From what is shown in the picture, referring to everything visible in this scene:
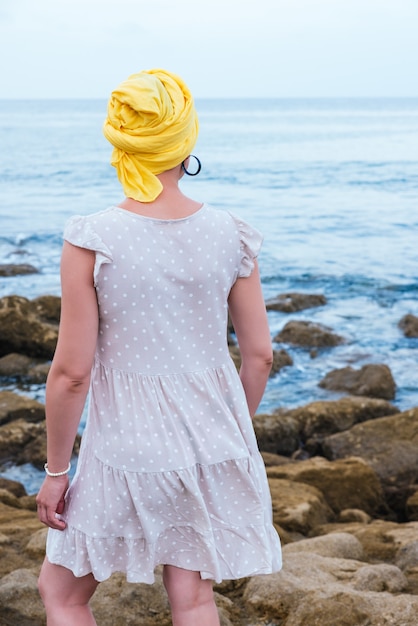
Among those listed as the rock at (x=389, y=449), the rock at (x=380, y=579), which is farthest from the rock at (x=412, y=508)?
the rock at (x=380, y=579)

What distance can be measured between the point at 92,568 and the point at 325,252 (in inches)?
749

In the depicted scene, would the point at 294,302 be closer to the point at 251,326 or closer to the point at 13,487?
the point at 13,487

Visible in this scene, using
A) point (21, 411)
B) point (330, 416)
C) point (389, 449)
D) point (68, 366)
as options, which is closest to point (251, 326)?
point (68, 366)

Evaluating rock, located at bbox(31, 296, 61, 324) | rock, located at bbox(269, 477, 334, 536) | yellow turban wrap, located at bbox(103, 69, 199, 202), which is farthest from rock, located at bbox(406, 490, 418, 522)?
rock, located at bbox(31, 296, 61, 324)

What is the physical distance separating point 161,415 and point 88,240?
1.82 feet

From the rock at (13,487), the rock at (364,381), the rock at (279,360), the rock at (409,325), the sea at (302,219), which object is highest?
the rock at (13,487)

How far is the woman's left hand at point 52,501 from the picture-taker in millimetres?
2600

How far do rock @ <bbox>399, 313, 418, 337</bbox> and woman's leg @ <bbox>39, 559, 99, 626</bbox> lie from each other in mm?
11212

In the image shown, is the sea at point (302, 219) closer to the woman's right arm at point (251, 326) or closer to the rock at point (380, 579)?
the rock at point (380, 579)

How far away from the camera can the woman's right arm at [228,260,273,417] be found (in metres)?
2.73

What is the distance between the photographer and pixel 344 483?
6.71 meters

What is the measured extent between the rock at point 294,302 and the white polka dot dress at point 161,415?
12.1 meters

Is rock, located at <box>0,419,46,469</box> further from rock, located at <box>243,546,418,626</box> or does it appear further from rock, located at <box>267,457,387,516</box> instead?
rock, located at <box>243,546,418,626</box>

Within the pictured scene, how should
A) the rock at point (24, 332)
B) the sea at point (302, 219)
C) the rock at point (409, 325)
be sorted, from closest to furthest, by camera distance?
the rock at point (24, 332) < the sea at point (302, 219) < the rock at point (409, 325)
